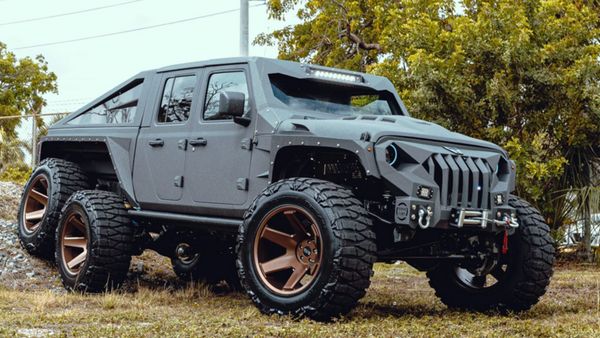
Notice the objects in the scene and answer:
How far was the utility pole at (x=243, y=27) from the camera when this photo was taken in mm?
19236

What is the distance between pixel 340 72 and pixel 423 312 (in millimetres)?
2328

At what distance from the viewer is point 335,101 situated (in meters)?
8.32

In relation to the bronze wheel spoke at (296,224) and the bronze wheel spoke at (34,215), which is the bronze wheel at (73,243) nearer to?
the bronze wheel spoke at (34,215)

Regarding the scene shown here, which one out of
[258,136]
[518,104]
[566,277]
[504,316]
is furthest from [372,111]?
[518,104]

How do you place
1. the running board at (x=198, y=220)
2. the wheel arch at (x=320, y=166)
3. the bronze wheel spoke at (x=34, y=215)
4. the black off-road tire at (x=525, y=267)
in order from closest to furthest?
the wheel arch at (x=320, y=166) < the black off-road tire at (x=525, y=267) < the running board at (x=198, y=220) < the bronze wheel spoke at (x=34, y=215)

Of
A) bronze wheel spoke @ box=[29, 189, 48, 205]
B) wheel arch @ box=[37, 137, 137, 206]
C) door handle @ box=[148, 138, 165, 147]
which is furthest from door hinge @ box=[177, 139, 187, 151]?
bronze wheel spoke @ box=[29, 189, 48, 205]

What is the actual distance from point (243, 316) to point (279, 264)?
0.48 metres

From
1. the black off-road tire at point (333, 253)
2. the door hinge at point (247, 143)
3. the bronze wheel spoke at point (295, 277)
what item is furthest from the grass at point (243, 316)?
the door hinge at point (247, 143)

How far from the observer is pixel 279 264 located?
272 inches

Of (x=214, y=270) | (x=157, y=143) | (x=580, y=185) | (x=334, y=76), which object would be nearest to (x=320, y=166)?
(x=334, y=76)

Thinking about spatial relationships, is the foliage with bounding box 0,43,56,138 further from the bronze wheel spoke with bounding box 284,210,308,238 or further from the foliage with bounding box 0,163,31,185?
the bronze wheel spoke with bounding box 284,210,308,238

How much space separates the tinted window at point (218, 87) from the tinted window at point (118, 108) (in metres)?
1.19

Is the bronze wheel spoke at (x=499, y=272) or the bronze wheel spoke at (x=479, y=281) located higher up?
the bronze wheel spoke at (x=499, y=272)

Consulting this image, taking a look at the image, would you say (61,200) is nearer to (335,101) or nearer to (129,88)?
(129,88)
